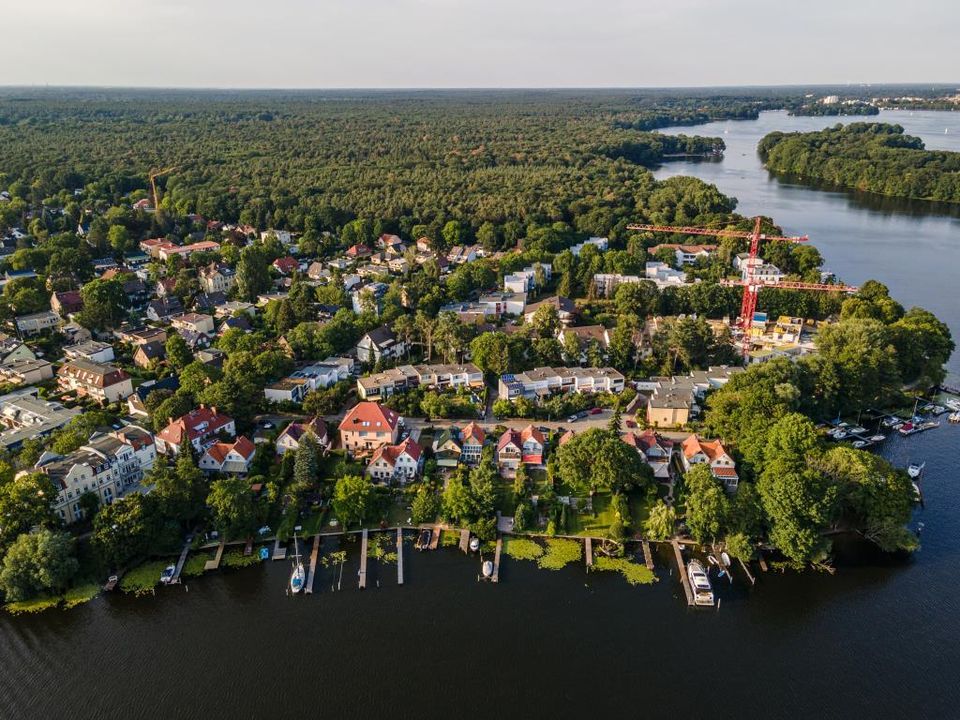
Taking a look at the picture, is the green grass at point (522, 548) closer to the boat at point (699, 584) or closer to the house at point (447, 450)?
the house at point (447, 450)

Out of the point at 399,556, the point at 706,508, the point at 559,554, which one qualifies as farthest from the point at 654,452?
the point at 399,556

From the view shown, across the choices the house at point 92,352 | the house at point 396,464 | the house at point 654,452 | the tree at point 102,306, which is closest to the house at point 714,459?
the house at point 654,452

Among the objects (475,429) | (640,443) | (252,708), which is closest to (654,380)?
(640,443)

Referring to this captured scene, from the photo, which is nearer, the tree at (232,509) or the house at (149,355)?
the tree at (232,509)

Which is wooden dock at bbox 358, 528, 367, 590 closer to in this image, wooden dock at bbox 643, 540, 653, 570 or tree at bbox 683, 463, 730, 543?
wooden dock at bbox 643, 540, 653, 570

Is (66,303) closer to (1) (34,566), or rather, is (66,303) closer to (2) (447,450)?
(1) (34,566)

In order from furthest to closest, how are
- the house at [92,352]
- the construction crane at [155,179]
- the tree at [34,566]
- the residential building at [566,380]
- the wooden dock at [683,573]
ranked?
the construction crane at [155,179] → the house at [92,352] → the residential building at [566,380] → the wooden dock at [683,573] → the tree at [34,566]
